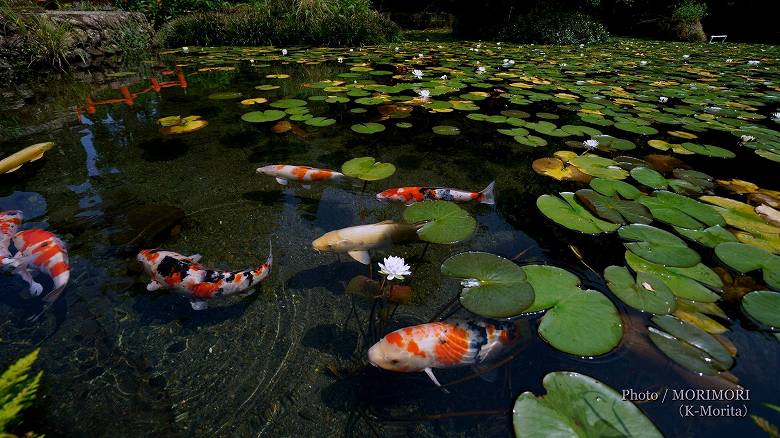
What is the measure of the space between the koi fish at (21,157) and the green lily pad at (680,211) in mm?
3757

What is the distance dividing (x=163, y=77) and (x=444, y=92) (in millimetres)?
4123

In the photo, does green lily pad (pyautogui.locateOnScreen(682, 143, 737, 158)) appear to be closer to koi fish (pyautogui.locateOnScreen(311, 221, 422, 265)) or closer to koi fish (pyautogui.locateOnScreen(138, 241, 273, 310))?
koi fish (pyautogui.locateOnScreen(311, 221, 422, 265))

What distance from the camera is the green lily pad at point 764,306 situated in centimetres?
113


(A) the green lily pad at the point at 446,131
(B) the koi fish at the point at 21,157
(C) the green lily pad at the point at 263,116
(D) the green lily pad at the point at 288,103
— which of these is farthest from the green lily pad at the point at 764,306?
(B) the koi fish at the point at 21,157

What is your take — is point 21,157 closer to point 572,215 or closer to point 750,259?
point 572,215

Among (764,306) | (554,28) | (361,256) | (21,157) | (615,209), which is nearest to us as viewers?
(764,306)

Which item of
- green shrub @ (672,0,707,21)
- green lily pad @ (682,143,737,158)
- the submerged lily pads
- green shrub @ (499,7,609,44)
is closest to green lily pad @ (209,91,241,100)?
the submerged lily pads

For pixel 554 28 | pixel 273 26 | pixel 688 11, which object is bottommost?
pixel 273 26

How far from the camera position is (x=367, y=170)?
2.02 meters

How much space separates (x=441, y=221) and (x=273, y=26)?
9.56m

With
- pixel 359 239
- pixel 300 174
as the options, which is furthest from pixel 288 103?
pixel 359 239

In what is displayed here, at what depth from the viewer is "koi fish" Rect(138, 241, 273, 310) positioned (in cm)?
122

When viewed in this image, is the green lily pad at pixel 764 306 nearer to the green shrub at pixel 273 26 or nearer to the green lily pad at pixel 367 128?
the green lily pad at pixel 367 128

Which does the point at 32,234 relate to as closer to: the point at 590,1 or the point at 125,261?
the point at 125,261
